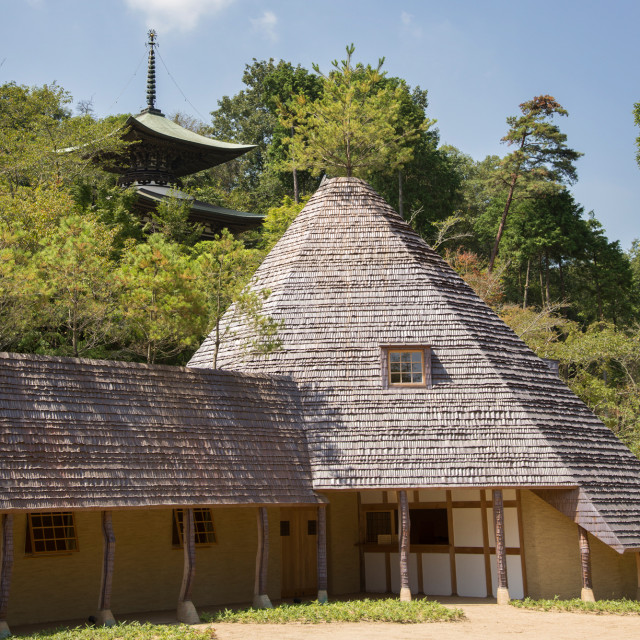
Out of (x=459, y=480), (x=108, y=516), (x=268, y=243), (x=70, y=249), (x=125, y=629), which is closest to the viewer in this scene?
(x=125, y=629)

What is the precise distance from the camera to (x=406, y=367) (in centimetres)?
1608

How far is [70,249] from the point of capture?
16.6 meters

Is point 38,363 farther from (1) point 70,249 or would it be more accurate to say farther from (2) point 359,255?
(2) point 359,255

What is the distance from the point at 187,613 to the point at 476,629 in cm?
431

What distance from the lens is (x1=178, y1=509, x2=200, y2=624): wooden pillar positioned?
12.9 metres

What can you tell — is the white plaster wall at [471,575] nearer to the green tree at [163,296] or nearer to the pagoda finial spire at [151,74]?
the green tree at [163,296]

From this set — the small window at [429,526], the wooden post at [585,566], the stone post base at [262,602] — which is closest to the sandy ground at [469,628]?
the wooden post at [585,566]

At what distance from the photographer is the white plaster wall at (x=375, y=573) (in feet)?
54.6

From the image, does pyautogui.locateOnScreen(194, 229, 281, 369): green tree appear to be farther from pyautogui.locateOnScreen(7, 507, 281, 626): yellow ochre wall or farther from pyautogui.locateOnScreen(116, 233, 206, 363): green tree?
pyautogui.locateOnScreen(7, 507, 281, 626): yellow ochre wall

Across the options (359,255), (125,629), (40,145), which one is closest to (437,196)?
(40,145)

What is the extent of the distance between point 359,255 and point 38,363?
752cm

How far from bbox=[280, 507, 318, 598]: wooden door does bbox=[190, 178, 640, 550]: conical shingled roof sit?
188cm

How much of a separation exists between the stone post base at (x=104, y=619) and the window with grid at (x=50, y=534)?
1.40m

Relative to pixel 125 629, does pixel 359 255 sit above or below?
above
